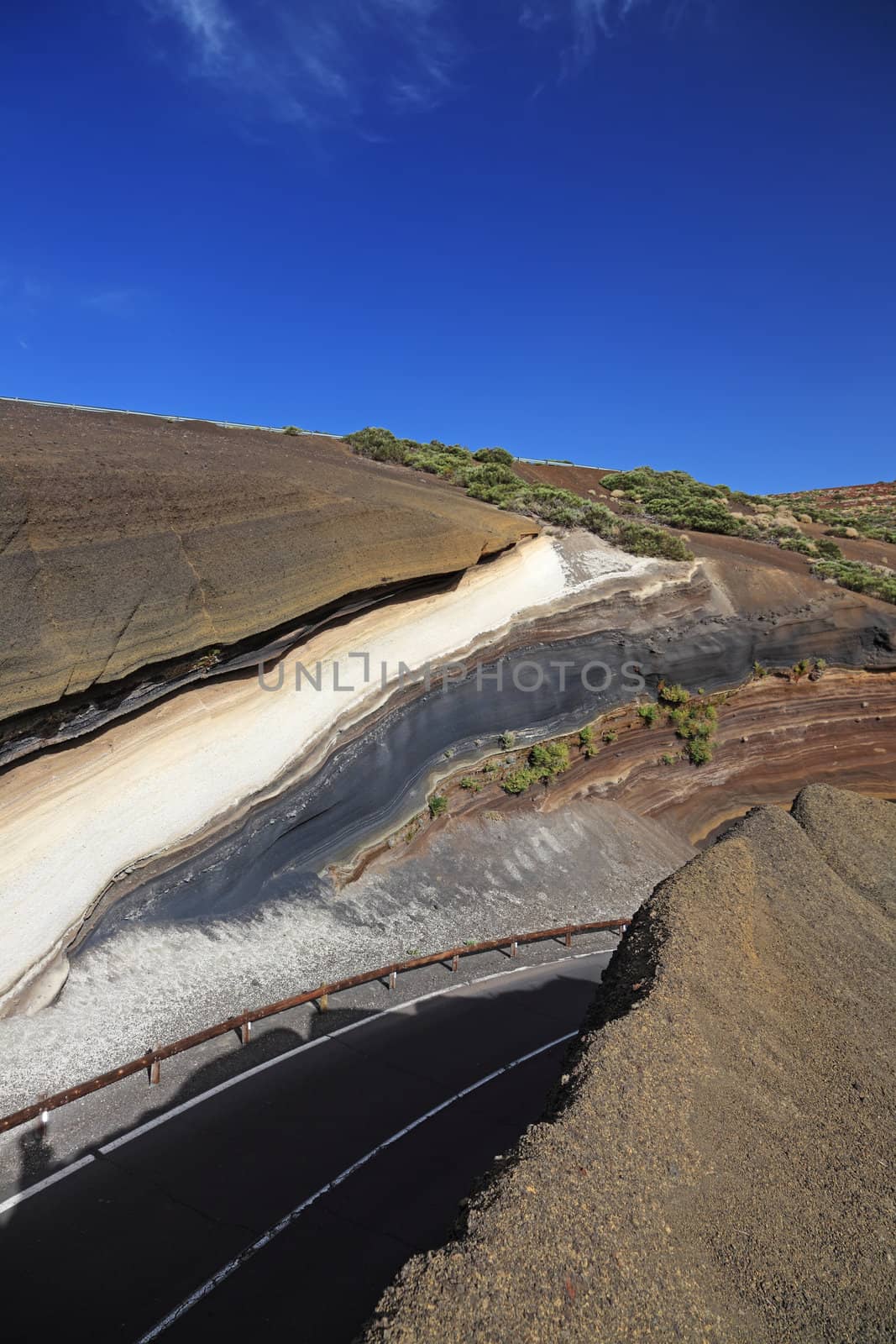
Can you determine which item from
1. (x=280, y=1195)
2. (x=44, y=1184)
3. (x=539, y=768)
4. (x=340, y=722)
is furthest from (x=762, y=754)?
(x=44, y=1184)

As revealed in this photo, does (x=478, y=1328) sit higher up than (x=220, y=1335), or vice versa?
(x=478, y=1328)

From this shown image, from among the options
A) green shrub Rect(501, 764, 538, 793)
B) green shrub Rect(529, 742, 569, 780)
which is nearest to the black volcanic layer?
green shrub Rect(529, 742, 569, 780)

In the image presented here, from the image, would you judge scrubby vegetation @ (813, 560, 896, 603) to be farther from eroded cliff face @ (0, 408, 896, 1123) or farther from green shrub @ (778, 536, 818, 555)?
green shrub @ (778, 536, 818, 555)

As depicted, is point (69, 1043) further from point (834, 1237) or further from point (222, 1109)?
point (834, 1237)

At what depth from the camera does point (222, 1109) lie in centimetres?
826

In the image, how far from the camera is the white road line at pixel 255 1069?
23.0ft

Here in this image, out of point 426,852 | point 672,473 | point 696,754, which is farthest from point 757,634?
point 672,473

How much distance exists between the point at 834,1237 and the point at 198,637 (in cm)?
973

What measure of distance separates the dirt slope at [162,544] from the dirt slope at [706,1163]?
7.58m

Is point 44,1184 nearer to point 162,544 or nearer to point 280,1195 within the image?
point 280,1195

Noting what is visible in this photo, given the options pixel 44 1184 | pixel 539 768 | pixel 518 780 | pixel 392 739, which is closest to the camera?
pixel 44 1184

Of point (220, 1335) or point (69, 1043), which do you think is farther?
point (69, 1043)

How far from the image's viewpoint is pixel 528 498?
20.8m

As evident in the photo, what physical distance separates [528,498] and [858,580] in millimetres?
10291
